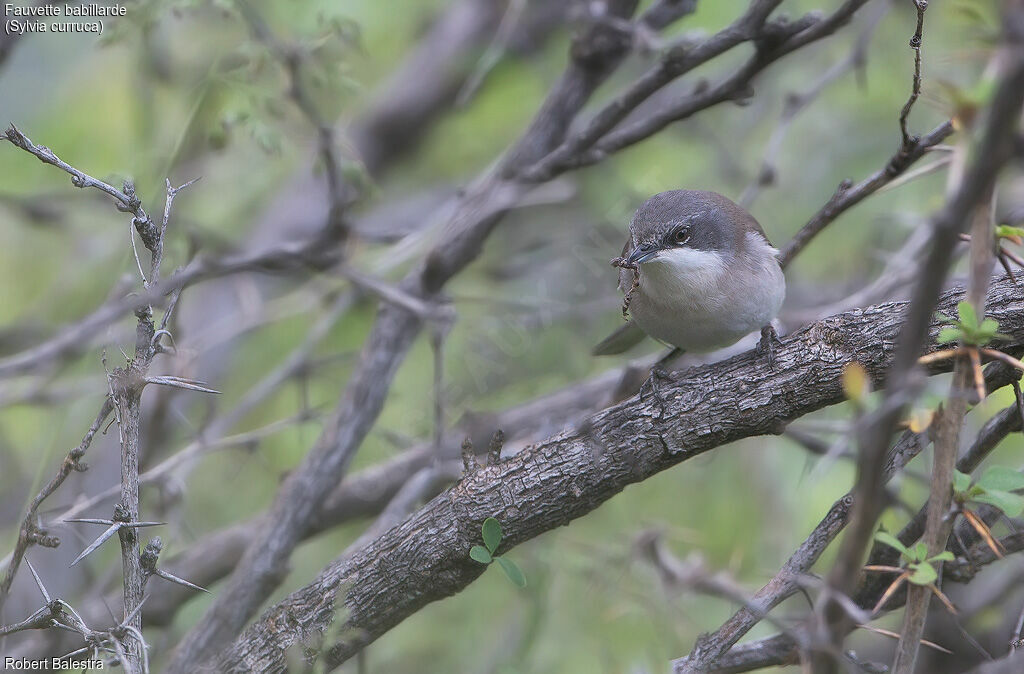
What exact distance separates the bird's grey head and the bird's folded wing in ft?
1.54

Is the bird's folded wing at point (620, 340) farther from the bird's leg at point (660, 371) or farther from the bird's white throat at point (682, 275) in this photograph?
the bird's white throat at point (682, 275)

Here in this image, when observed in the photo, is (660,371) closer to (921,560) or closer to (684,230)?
(684,230)

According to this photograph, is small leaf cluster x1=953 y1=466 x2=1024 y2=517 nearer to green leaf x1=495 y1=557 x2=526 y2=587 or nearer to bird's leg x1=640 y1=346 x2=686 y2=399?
bird's leg x1=640 y1=346 x2=686 y2=399

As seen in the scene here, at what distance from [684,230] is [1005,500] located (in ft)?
6.02

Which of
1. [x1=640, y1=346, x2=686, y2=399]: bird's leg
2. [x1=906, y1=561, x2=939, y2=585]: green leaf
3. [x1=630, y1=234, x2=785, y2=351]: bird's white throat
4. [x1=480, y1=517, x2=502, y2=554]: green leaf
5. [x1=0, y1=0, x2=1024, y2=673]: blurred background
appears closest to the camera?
[x1=906, y1=561, x2=939, y2=585]: green leaf

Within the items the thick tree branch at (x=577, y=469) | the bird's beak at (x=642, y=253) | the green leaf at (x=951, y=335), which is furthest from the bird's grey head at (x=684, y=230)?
the green leaf at (x=951, y=335)

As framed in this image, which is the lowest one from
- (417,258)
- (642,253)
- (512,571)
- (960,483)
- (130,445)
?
(960,483)

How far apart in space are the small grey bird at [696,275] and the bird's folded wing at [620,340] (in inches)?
9.1

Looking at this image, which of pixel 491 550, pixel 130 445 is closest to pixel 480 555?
pixel 491 550

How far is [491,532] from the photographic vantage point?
2320 millimetres

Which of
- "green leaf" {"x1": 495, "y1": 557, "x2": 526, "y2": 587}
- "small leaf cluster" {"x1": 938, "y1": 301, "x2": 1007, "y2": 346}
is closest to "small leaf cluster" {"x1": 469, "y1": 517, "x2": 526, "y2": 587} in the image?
"green leaf" {"x1": 495, "y1": 557, "x2": 526, "y2": 587}

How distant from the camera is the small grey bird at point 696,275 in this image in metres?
3.34

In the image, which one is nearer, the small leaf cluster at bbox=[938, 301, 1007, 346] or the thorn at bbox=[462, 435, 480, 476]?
the small leaf cluster at bbox=[938, 301, 1007, 346]

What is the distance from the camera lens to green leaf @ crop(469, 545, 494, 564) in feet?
7.66
